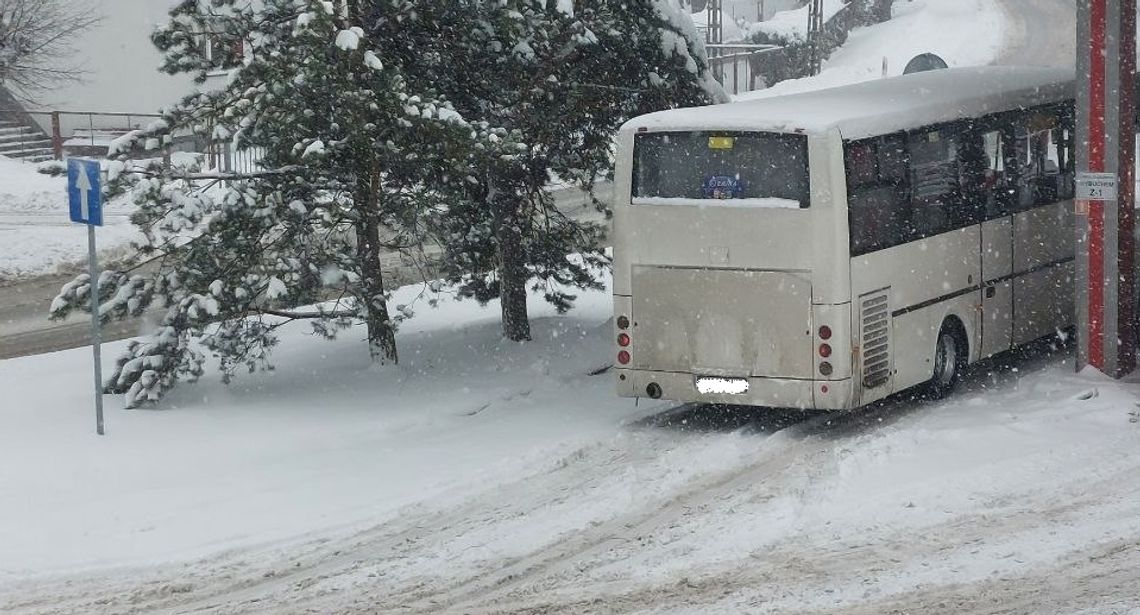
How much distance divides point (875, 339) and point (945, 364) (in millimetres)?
1628

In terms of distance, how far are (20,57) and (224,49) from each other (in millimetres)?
24553

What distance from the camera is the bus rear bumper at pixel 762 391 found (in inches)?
575

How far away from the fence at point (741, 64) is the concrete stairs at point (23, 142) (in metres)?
21.5

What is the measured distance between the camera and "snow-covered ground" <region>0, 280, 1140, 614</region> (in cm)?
1030

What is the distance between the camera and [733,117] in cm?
1476

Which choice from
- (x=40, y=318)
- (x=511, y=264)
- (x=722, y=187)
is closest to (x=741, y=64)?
(x=40, y=318)

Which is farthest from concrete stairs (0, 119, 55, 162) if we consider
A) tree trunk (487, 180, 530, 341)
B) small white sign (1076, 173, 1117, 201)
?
small white sign (1076, 173, 1117, 201)

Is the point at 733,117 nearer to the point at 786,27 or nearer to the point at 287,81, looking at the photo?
the point at 287,81

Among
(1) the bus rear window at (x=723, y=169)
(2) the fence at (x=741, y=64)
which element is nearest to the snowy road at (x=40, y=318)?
(1) the bus rear window at (x=723, y=169)

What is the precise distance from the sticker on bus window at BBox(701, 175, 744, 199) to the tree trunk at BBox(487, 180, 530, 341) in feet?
14.6

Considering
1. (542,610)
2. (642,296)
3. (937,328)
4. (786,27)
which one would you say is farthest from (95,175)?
(786,27)

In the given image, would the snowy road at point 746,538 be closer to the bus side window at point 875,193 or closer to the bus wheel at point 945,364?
the bus wheel at point 945,364

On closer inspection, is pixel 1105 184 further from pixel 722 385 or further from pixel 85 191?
pixel 85 191

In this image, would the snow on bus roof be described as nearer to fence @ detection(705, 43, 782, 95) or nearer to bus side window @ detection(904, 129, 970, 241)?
bus side window @ detection(904, 129, 970, 241)
